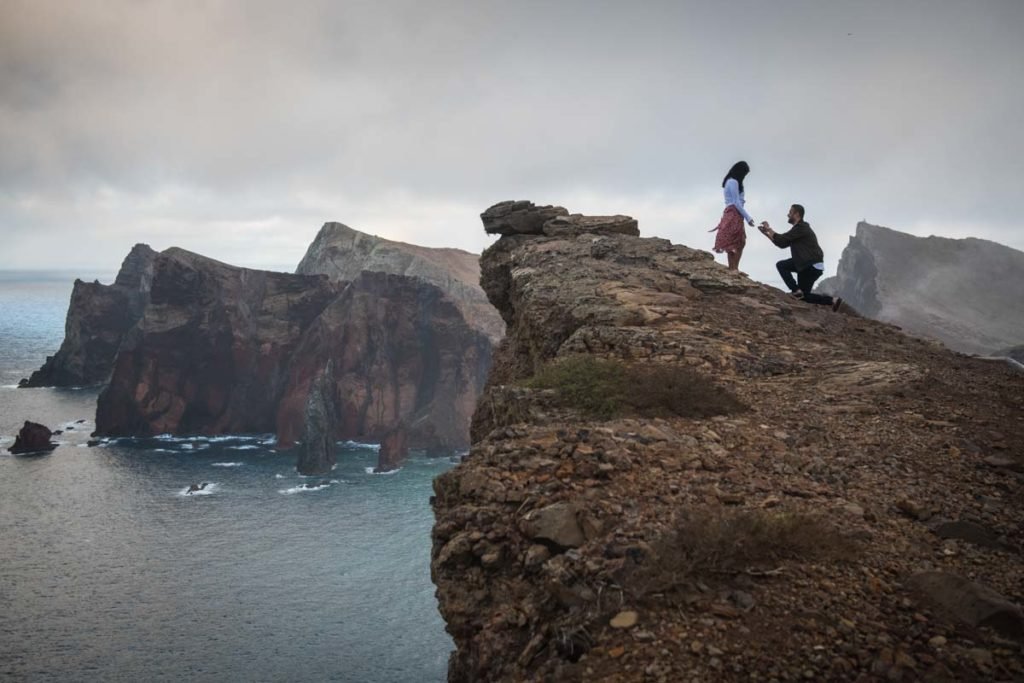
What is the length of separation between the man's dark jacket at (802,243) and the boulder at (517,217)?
40.3 ft

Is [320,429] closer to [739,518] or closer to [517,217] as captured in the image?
[517,217]

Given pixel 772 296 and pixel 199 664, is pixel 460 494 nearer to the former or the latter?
pixel 772 296

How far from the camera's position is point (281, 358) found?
A: 17375cm

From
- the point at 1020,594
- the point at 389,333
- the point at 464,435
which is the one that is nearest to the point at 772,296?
the point at 1020,594

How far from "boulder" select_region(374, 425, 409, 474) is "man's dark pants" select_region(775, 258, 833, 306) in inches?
4598

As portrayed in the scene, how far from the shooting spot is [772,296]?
2114 cm

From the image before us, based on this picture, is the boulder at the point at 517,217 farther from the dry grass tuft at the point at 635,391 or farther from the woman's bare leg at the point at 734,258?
the dry grass tuft at the point at 635,391

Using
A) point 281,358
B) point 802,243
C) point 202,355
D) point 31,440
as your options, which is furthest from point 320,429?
point 802,243

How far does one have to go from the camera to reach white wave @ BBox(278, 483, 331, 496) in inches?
4350

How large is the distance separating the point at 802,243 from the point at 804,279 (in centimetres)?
141

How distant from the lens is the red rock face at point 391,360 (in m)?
160

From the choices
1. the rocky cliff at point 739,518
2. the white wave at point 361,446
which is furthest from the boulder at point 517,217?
the white wave at point 361,446

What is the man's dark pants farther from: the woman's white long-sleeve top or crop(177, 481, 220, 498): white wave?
crop(177, 481, 220, 498): white wave

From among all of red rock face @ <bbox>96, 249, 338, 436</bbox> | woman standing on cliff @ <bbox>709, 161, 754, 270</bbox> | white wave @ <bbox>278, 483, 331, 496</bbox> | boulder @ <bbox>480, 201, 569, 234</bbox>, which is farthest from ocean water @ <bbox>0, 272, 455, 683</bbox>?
woman standing on cliff @ <bbox>709, 161, 754, 270</bbox>
